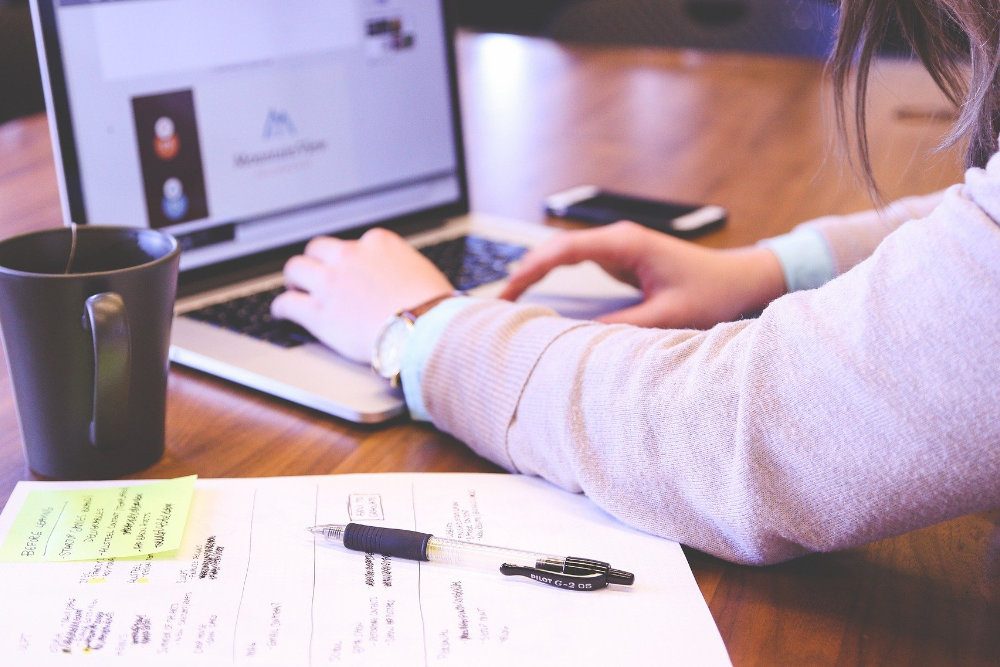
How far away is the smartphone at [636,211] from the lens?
113 centimetres

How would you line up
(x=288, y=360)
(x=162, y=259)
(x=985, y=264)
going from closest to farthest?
(x=985, y=264) < (x=162, y=259) < (x=288, y=360)

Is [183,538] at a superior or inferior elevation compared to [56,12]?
inferior

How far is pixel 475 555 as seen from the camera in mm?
530

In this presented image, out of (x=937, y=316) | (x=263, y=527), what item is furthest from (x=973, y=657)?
(x=263, y=527)

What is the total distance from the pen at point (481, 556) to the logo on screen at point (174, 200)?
43 centimetres

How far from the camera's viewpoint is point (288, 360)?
30.0 inches

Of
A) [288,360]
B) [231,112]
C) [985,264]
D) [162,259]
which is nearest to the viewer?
[985,264]

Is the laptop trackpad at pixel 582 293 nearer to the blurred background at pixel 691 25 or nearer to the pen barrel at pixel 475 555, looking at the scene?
the pen barrel at pixel 475 555

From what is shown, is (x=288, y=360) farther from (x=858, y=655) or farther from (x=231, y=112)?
(x=858, y=655)

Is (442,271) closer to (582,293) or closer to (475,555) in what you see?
(582,293)

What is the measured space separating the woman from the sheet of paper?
4cm

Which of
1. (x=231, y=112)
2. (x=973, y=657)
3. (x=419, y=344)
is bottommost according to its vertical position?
(x=973, y=657)

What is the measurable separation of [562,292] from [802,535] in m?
0.43

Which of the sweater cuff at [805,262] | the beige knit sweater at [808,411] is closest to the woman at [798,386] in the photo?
the beige knit sweater at [808,411]
